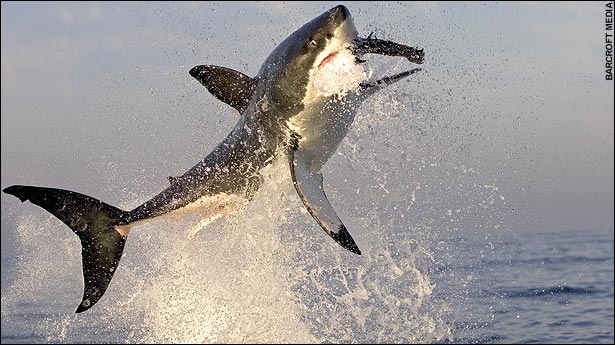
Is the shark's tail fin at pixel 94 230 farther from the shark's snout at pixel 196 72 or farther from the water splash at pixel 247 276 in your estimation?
the shark's snout at pixel 196 72

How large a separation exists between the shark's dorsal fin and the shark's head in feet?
2.05

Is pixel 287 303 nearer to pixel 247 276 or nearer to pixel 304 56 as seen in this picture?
pixel 247 276

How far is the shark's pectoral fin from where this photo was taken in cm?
802

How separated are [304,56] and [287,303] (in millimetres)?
5855

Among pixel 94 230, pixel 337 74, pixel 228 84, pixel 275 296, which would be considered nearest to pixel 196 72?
pixel 228 84

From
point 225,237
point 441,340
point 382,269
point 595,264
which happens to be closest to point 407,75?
point 225,237

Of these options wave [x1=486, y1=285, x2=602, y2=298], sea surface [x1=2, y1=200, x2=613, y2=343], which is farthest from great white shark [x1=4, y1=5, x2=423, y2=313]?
wave [x1=486, y1=285, x2=602, y2=298]

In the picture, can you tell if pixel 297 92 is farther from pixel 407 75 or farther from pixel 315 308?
pixel 315 308

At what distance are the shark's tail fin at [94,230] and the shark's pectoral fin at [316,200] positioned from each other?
2.64 meters

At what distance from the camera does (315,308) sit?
53.5 ft

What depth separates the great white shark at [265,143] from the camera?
7.63m

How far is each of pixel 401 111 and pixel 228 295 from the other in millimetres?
5092

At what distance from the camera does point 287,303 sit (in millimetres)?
12562

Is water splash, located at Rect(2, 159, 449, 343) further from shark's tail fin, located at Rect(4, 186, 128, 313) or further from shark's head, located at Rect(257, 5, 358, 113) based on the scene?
shark's tail fin, located at Rect(4, 186, 128, 313)
